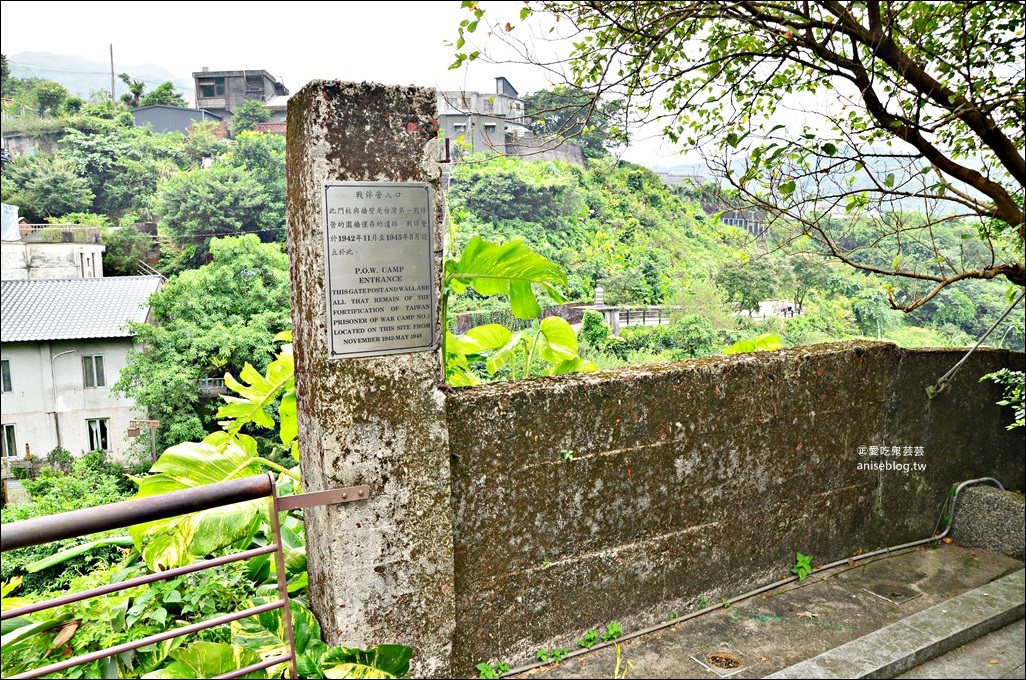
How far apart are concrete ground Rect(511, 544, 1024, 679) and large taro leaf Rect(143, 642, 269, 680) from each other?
93cm

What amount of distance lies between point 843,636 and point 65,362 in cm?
3438

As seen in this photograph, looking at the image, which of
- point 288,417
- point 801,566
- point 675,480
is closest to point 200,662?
point 288,417

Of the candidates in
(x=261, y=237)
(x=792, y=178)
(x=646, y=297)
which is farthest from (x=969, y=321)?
(x=261, y=237)

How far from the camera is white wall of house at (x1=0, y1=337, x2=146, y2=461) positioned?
2997cm

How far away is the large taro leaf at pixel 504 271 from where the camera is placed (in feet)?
7.84

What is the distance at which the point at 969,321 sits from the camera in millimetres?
19516

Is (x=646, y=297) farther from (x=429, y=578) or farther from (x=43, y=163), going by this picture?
Result: (x=43, y=163)

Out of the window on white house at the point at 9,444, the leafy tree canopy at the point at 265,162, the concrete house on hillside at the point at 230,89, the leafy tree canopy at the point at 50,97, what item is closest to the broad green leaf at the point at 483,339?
the leafy tree canopy at the point at 265,162

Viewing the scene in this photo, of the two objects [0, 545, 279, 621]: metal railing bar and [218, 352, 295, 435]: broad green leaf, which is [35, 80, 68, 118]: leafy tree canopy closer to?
[218, 352, 295, 435]: broad green leaf

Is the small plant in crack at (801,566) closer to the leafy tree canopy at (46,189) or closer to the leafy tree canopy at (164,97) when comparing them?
the leafy tree canopy at (46,189)

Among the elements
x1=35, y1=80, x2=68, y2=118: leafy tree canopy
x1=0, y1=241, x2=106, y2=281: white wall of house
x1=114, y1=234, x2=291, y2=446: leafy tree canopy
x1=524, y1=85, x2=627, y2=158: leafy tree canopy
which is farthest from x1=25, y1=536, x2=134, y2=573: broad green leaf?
x1=35, y1=80, x2=68, y2=118: leafy tree canopy

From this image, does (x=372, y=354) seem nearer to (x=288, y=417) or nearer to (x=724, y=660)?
(x=288, y=417)

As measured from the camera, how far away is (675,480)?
256 centimetres

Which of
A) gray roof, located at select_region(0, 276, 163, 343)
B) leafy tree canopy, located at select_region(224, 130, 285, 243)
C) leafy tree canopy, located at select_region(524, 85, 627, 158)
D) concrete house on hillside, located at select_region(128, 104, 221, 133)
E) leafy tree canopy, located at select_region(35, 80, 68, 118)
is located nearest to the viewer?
leafy tree canopy, located at select_region(524, 85, 627, 158)
